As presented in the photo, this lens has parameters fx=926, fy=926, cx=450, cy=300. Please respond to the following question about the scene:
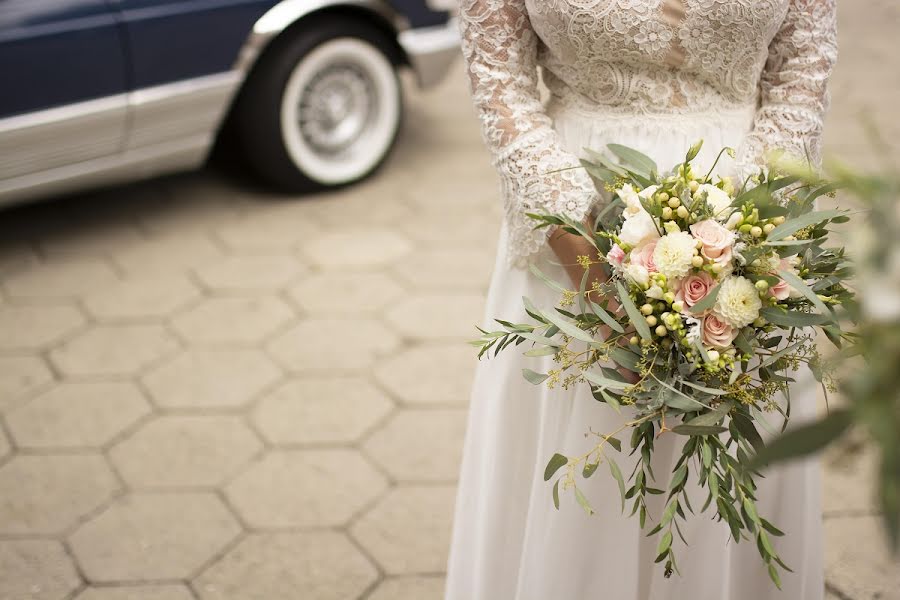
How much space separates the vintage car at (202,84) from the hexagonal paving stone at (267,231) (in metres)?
0.23

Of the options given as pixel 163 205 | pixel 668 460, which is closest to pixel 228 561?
pixel 668 460

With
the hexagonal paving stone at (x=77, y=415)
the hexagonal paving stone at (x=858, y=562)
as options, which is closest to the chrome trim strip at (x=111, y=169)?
the hexagonal paving stone at (x=77, y=415)

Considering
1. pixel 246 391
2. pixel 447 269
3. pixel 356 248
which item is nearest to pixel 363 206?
pixel 356 248

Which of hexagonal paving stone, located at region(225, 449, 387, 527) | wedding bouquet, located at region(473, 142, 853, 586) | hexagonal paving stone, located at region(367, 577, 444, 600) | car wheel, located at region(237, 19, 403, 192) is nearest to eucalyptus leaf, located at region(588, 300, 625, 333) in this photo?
wedding bouquet, located at region(473, 142, 853, 586)

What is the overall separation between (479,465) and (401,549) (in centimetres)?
69

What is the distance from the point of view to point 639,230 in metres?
1.40

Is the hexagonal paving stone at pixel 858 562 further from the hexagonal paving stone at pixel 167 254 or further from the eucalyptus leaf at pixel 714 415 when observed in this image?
the hexagonal paving stone at pixel 167 254

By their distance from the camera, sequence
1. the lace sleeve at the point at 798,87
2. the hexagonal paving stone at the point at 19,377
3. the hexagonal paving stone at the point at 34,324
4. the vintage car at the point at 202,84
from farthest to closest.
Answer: the vintage car at the point at 202,84, the hexagonal paving stone at the point at 34,324, the hexagonal paving stone at the point at 19,377, the lace sleeve at the point at 798,87

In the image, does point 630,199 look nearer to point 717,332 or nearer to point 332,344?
point 717,332

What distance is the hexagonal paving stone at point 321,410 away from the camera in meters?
3.02

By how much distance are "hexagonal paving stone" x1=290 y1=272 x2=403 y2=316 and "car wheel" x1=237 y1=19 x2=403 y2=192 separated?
31.2 inches

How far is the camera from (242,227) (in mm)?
4328

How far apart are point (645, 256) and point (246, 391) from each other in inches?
83.7

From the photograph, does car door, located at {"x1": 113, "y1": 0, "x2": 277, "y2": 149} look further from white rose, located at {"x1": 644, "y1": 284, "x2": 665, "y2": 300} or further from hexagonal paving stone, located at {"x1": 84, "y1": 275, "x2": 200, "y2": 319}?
white rose, located at {"x1": 644, "y1": 284, "x2": 665, "y2": 300}
